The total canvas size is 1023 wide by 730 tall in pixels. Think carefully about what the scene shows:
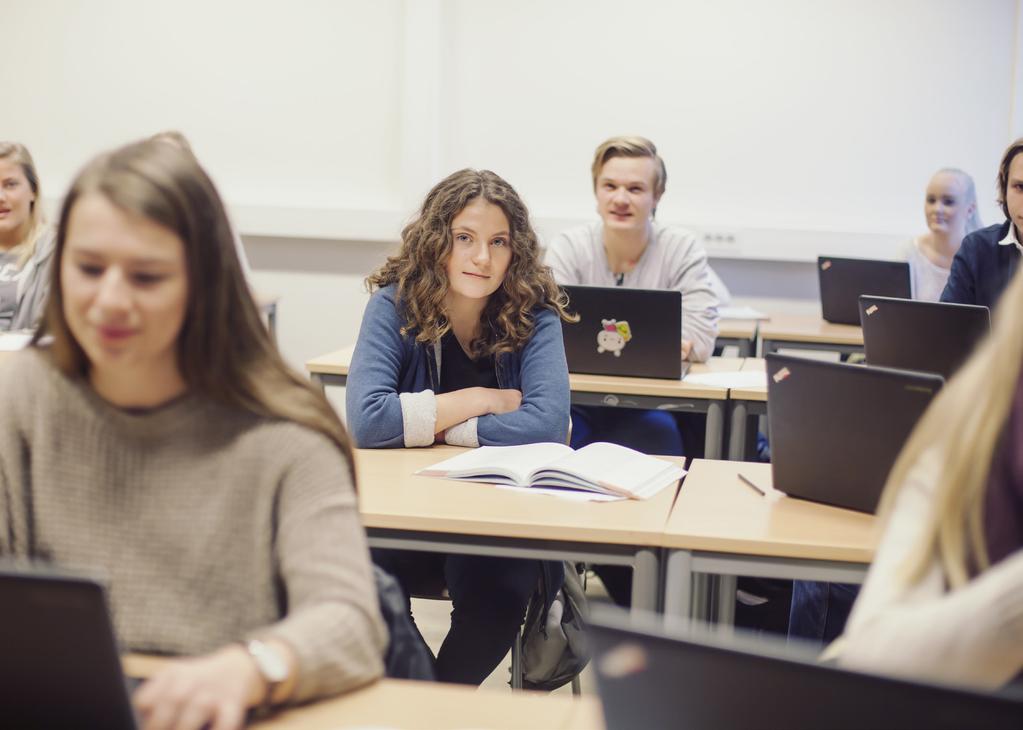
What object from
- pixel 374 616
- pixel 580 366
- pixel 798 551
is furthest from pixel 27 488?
pixel 580 366

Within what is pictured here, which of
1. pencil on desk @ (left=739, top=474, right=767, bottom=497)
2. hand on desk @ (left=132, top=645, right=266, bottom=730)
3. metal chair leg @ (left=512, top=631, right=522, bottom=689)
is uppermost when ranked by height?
hand on desk @ (left=132, top=645, right=266, bottom=730)

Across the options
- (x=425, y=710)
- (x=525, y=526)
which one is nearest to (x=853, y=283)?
(x=525, y=526)

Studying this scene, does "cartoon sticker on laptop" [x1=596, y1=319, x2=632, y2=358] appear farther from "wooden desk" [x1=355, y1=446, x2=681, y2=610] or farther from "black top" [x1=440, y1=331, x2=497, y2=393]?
"wooden desk" [x1=355, y1=446, x2=681, y2=610]

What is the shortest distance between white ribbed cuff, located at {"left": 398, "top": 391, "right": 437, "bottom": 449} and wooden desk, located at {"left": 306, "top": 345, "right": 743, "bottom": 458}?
0.78 m

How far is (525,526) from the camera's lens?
6.17 feet

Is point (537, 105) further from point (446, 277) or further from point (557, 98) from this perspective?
point (446, 277)

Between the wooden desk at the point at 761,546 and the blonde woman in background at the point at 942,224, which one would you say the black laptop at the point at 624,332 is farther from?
the blonde woman in background at the point at 942,224

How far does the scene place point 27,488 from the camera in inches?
47.4

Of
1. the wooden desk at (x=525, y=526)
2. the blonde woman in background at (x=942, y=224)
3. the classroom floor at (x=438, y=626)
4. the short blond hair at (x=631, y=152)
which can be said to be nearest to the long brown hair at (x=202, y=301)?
the wooden desk at (x=525, y=526)

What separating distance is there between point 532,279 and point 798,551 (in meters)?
0.99

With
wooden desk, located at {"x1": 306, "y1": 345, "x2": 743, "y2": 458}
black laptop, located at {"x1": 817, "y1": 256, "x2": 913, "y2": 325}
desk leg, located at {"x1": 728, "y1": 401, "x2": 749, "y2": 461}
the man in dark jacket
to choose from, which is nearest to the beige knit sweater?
wooden desk, located at {"x1": 306, "y1": 345, "x2": 743, "y2": 458}

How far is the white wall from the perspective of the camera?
551 cm

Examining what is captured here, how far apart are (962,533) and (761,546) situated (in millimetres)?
961

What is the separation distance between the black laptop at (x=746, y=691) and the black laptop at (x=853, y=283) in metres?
3.76
